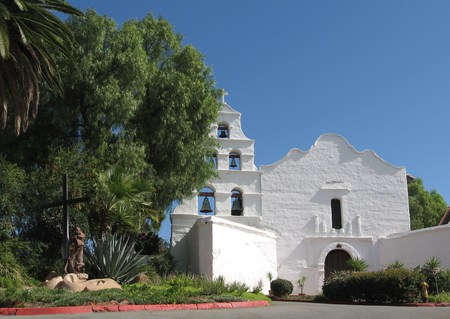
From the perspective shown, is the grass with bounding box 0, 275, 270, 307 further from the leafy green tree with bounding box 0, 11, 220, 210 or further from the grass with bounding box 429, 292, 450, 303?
the leafy green tree with bounding box 0, 11, 220, 210

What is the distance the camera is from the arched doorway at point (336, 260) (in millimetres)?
32469

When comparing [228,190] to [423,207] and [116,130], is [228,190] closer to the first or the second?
[116,130]

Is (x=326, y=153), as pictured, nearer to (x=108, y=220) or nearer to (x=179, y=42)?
(x=179, y=42)

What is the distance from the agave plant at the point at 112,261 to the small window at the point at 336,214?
16374 mm

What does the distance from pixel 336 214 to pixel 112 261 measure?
57.6 ft

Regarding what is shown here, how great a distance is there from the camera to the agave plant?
19.4 m

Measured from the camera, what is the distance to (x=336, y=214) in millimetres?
33688

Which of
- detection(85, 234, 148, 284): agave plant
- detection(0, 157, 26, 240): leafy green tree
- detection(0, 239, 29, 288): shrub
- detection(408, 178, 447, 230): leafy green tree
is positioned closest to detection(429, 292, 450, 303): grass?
detection(85, 234, 148, 284): agave plant

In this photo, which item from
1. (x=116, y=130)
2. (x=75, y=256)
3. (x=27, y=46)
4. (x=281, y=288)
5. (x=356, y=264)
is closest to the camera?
(x=27, y=46)

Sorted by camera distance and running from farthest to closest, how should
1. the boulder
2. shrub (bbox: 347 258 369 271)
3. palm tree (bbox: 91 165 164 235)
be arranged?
shrub (bbox: 347 258 369 271) < palm tree (bbox: 91 165 164 235) < the boulder

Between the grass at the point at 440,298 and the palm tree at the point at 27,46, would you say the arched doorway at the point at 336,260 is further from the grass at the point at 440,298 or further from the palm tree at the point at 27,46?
the palm tree at the point at 27,46

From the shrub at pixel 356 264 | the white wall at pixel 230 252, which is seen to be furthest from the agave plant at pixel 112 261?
the shrub at pixel 356 264

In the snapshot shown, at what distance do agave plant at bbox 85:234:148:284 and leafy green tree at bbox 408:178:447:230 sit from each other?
102ft

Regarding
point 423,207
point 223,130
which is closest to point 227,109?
point 223,130
